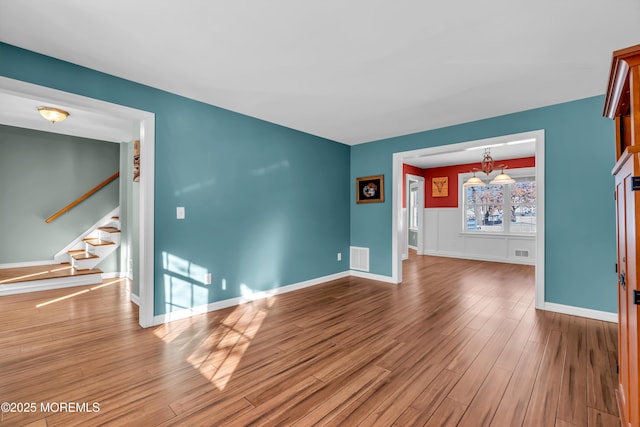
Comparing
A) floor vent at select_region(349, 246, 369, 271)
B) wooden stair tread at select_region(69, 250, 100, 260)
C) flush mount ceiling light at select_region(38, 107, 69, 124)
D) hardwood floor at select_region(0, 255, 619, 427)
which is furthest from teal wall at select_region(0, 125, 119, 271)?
floor vent at select_region(349, 246, 369, 271)

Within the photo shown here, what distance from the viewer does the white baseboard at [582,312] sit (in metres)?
3.12

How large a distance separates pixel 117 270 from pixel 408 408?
5.58 m

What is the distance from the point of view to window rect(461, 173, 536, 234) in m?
6.84

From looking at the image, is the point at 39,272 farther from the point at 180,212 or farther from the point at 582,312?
the point at 582,312

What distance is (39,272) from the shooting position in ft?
15.2

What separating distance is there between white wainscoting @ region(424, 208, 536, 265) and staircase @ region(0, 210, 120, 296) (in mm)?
7439

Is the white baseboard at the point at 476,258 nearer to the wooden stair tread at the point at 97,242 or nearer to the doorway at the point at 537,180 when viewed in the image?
the doorway at the point at 537,180

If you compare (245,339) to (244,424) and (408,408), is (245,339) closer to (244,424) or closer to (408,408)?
(244,424)

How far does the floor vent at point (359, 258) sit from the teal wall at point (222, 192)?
22.7 inches

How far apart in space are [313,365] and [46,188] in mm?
6015

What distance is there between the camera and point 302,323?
307 centimetres

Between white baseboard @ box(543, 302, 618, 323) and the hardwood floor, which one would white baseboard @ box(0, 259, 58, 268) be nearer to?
the hardwood floor

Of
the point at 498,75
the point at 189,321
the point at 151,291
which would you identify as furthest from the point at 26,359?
the point at 498,75

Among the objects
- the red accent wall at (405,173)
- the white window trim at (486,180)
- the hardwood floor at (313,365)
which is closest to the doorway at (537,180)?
the hardwood floor at (313,365)
